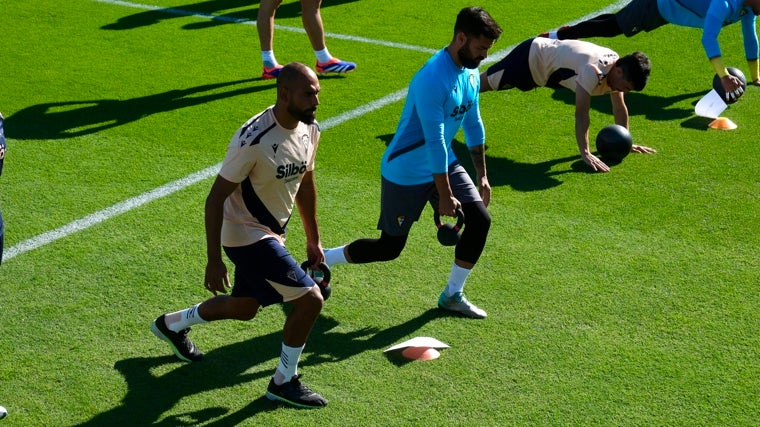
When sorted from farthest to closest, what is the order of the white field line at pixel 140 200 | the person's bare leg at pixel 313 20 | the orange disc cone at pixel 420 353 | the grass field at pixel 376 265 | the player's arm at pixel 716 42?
the person's bare leg at pixel 313 20
the player's arm at pixel 716 42
the white field line at pixel 140 200
the orange disc cone at pixel 420 353
the grass field at pixel 376 265

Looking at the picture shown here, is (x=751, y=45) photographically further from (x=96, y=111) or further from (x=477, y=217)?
(x=96, y=111)

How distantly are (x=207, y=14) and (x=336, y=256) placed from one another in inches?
332

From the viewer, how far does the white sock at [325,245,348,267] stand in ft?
25.2

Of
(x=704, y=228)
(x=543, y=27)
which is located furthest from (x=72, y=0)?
(x=704, y=228)

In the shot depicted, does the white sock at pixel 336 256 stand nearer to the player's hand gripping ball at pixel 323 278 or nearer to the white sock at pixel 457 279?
the player's hand gripping ball at pixel 323 278

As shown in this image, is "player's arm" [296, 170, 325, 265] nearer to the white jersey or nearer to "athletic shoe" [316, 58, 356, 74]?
the white jersey

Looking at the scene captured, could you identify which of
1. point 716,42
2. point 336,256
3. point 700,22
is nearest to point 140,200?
point 336,256

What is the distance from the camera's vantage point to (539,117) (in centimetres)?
1134

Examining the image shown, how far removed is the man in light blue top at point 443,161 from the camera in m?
6.77

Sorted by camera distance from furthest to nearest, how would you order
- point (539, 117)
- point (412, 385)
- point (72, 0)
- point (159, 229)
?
1. point (72, 0)
2. point (539, 117)
3. point (159, 229)
4. point (412, 385)

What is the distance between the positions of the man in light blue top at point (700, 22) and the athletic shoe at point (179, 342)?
6.43 m

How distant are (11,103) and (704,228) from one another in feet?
24.5

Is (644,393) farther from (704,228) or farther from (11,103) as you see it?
(11,103)

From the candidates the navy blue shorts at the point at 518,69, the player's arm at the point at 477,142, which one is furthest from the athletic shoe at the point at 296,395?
the navy blue shorts at the point at 518,69
